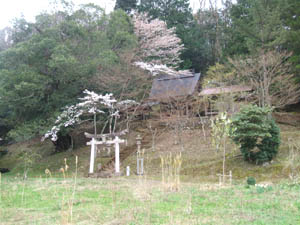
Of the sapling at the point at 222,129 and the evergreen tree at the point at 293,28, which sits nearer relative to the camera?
the sapling at the point at 222,129

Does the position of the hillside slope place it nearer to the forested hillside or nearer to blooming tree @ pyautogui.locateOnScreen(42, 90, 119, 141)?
blooming tree @ pyautogui.locateOnScreen(42, 90, 119, 141)

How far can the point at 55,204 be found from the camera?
5.01m

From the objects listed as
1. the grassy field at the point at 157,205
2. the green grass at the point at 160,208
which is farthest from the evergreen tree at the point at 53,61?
the green grass at the point at 160,208

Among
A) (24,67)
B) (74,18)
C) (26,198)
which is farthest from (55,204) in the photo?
(74,18)

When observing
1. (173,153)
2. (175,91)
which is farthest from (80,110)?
(175,91)

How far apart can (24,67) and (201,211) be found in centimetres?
1147

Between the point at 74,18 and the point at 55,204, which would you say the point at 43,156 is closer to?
the point at 74,18

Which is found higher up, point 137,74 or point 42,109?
point 137,74

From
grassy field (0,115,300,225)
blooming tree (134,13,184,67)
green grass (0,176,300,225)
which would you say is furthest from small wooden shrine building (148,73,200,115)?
green grass (0,176,300,225)

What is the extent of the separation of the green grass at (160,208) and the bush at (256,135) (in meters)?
3.84

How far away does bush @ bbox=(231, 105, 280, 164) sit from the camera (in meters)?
9.64

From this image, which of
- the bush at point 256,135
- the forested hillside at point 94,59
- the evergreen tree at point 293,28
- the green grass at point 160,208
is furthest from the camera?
the evergreen tree at point 293,28

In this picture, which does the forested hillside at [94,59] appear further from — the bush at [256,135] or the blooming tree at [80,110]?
the bush at [256,135]

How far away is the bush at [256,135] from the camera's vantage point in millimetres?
9641
